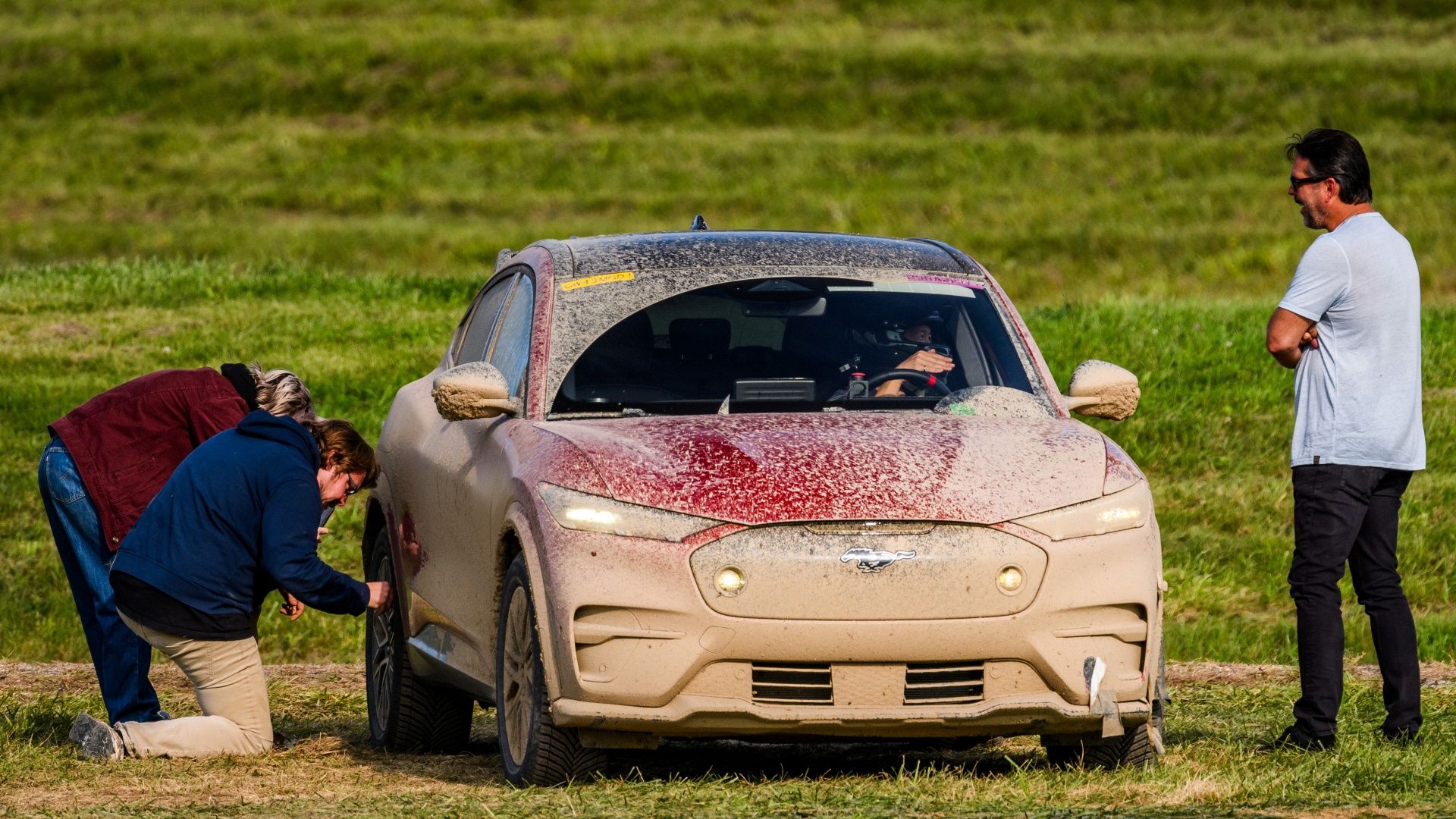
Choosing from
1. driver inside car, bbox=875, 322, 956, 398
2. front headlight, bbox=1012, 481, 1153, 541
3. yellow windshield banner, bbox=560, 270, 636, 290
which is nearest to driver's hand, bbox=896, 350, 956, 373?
driver inside car, bbox=875, 322, 956, 398

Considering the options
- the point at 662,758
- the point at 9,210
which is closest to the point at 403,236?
the point at 9,210

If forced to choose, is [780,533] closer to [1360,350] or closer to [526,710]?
[526,710]

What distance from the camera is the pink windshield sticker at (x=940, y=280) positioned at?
25.4 feet

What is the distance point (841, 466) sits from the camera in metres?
6.35

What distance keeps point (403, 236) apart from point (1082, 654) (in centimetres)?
2837

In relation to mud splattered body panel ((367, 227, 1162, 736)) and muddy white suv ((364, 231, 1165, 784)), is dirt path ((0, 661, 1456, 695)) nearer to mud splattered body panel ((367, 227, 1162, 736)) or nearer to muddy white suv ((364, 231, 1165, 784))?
muddy white suv ((364, 231, 1165, 784))

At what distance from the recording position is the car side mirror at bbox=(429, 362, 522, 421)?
23.1 feet

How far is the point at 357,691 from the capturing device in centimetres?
1011

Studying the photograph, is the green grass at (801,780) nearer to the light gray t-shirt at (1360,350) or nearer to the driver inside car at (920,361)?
the light gray t-shirt at (1360,350)

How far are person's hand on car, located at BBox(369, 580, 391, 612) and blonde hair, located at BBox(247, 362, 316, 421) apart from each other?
2.23 ft

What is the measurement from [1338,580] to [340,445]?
347cm

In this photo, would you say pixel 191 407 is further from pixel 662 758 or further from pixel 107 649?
pixel 662 758

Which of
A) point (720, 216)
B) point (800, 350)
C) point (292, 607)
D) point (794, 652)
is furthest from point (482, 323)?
point (720, 216)

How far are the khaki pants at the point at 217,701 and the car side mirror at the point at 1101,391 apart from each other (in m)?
3.11
